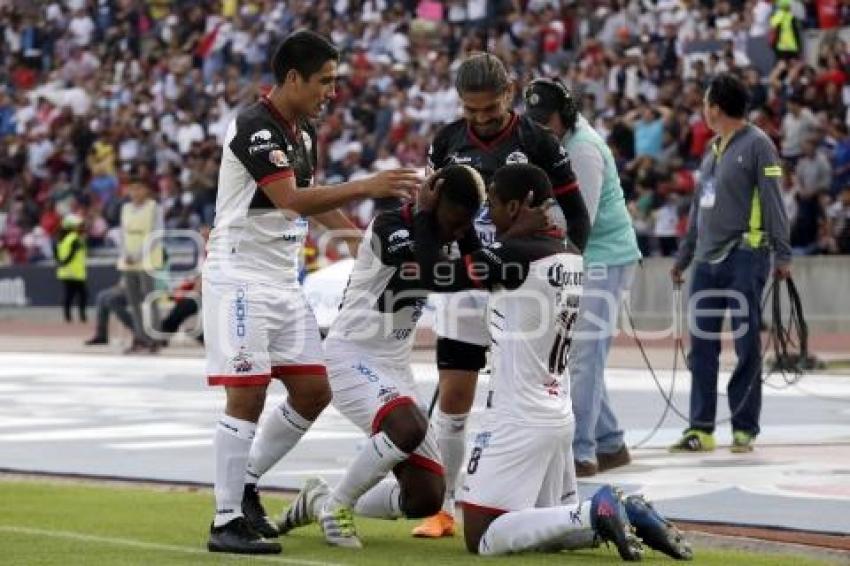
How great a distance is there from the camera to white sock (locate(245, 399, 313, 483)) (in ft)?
31.5

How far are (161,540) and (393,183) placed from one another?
1897mm

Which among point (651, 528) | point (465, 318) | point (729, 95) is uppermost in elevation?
point (729, 95)

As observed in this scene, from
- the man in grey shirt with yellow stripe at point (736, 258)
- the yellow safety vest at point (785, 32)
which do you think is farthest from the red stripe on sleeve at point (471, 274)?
the yellow safety vest at point (785, 32)

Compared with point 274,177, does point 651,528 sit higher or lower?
lower

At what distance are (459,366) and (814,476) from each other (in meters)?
2.49

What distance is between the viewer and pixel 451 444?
32.6ft

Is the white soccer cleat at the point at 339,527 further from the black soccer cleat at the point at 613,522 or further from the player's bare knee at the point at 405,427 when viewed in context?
the black soccer cleat at the point at 613,522

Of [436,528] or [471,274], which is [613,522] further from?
[436,528]

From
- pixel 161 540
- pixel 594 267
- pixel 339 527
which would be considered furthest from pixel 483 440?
pixel 594 267

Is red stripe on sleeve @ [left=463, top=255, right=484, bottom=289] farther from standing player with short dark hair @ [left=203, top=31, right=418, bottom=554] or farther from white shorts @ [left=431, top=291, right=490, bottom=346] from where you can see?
white shorts @ [left=431, top=291, right=490, bottom=346]

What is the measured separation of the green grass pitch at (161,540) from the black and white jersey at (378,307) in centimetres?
85

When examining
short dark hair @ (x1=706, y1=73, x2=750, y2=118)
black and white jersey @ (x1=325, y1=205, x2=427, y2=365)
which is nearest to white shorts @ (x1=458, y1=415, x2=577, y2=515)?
black and white jersey @ (x1=325, y1=205, x2=427, y2=365)

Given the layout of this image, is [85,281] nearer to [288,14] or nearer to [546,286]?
[288,14]

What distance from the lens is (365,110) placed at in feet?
113
